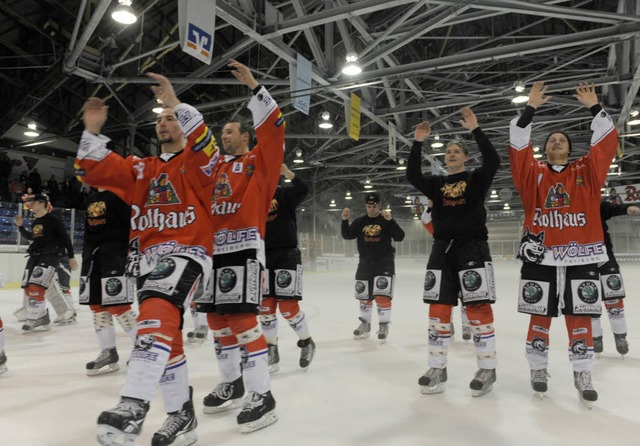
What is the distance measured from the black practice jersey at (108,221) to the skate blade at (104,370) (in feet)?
3.10

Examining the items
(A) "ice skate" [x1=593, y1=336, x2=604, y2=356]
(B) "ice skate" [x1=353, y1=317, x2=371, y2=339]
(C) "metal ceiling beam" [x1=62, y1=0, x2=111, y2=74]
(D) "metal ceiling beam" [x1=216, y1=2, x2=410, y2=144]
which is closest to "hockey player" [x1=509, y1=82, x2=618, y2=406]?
(A) "ice skate" [x1=593, y1=336, x2=604, y2=356]

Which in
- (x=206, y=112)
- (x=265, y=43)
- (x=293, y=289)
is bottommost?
(x=293, y=289)

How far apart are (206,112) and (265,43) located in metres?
7.69

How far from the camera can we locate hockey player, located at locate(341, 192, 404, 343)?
16.9 feet

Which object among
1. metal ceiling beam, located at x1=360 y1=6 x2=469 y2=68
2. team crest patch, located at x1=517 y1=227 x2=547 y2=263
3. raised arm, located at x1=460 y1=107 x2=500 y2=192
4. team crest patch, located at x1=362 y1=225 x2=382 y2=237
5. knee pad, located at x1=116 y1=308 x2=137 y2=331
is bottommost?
knee pad, located at x1=116 y1=308 x2=137 y2=331

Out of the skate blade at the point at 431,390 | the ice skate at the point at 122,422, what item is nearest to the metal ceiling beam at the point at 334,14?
the skate blade at the point at 431,390

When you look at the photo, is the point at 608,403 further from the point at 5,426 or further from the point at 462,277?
the point at 5,426

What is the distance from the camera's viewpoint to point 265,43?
720 centimetres

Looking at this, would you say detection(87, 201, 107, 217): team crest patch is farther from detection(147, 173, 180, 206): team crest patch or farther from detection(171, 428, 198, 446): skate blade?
detection(171, 428, 198, 446): skate blade

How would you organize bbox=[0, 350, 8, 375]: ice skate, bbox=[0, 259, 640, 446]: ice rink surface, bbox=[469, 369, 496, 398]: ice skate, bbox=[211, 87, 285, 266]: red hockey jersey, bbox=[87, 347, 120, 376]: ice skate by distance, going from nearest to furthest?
bbox=[0, 259, 640, 446]: ice rink surface < bbox=[211, 87, 285, 266]: red hockey jersey < bbox=[469, 369, 496, 398]: ice skate < bbox=[0, 350, 8, 375]: ice skate < bbox=[87, 347, 120, 376]: ice skate

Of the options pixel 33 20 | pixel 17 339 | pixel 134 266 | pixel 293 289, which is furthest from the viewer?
pixel 33 20

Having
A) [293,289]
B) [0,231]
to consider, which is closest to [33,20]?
[0,231]

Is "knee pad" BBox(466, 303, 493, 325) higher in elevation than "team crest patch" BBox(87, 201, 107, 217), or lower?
lower

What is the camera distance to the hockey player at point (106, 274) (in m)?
3.56
